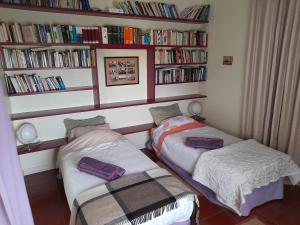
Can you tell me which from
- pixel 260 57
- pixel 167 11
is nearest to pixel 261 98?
pixel 260 57

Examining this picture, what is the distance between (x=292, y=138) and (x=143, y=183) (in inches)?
74.5

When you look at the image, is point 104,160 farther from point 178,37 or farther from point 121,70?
point 178,37

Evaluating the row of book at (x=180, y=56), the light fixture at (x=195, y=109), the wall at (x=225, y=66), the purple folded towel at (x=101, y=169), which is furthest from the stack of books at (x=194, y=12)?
the purple folded towel at (x=101, y=169)

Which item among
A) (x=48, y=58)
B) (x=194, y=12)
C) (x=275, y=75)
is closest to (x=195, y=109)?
(x=275, y=75)

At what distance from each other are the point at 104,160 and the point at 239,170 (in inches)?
53.2

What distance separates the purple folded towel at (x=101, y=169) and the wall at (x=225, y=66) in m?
2.15

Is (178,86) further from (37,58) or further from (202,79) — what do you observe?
(37,58)

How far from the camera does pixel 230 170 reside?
6.82ft

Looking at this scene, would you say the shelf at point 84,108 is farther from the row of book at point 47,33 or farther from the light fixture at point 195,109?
the row of book at point 47,33

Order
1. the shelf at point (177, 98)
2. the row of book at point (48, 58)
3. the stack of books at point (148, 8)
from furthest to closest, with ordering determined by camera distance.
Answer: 1. the shelf at point (177, 98)
2. the stack of books at point (148, 8)
3. the row of book at point (48, 58)

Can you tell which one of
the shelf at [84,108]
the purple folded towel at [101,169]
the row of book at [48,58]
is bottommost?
the purple folded towel at [101,169]

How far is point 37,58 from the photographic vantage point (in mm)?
2498

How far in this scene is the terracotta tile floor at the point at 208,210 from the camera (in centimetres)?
201

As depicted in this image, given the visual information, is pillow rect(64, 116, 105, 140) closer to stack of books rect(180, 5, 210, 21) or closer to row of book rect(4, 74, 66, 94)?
row of book rect(4, 74, 66, 94)
